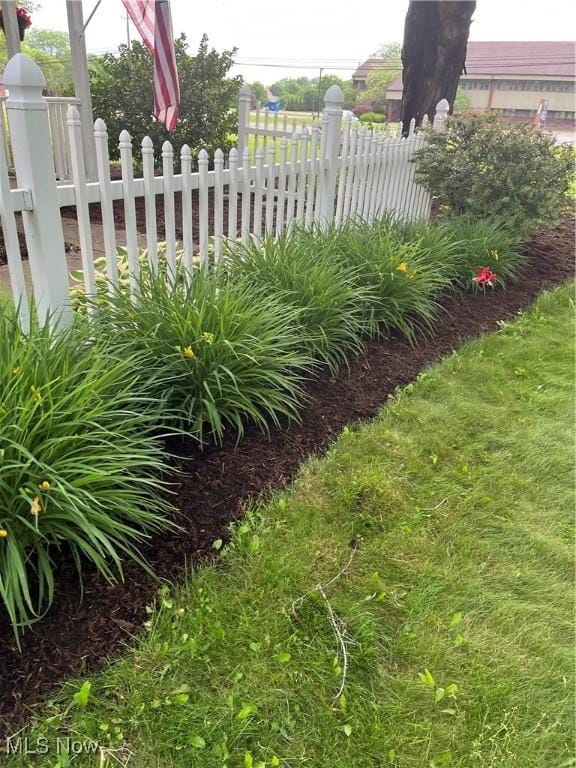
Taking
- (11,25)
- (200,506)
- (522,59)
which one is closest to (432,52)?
(11,25)

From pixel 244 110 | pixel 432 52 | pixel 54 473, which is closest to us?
pixel 54 473

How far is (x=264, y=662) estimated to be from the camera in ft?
5.90

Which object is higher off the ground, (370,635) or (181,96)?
(181,96)

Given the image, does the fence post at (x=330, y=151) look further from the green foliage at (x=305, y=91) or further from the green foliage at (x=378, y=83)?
the green foliage at (x=378, y=83)

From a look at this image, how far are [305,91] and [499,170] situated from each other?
68.0m

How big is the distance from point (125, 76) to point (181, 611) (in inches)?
319

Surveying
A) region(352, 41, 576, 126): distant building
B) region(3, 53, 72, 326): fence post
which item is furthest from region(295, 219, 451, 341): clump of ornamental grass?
region(352, 41, 576, 126): distant building

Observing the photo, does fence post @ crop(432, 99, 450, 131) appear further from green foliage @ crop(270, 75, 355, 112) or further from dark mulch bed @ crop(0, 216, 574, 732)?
green foliage @ crop(270, 75, 355, 112)

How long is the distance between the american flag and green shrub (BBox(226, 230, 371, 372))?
2778mm

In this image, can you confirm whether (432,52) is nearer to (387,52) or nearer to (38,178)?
(38,178)

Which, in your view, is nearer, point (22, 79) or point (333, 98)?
point (22, 79)

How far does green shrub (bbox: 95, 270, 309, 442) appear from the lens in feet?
8.50

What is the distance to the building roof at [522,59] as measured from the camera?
145ft

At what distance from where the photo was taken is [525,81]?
45406 millimetres
